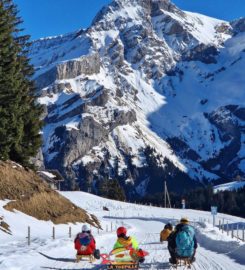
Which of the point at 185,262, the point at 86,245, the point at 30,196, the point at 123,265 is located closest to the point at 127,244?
the point at 123,265

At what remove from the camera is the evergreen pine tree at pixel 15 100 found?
39531 mm

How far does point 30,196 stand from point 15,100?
724 cm

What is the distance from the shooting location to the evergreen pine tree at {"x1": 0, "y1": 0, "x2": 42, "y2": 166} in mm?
39531

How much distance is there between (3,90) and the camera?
4009 centimetres

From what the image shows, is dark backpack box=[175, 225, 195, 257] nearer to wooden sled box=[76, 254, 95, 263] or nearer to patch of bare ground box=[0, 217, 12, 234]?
wooden sled box=[76, 254, 95, 263]

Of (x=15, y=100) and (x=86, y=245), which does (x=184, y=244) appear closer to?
(x=86, y=245)

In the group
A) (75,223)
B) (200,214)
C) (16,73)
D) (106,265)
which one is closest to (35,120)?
(16,73)

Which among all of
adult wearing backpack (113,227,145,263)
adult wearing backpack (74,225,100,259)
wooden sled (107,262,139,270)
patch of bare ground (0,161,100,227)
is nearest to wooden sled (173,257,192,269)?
adult wearing backpack (113,227,145,263)

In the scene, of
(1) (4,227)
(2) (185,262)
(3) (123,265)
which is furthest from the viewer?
(1) (4,227)

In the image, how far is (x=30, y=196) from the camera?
41.3 meters

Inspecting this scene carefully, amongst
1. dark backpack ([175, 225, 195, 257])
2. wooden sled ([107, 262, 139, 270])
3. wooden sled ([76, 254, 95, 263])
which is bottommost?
wooden sled ([107, 262, 139, 270])

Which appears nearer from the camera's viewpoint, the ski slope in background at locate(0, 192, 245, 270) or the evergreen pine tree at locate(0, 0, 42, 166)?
the ski slope in background at locate(0, 192, 245, 270)

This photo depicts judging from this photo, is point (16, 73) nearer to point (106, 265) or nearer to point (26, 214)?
point (26, 214)

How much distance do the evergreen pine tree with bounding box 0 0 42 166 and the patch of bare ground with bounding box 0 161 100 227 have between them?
1.42m
